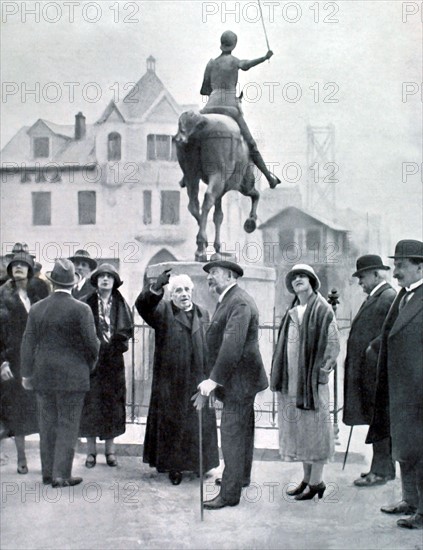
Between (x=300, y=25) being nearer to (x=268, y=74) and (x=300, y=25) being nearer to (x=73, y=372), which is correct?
(x=268, y=74)

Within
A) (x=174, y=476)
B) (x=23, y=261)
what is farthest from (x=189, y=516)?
(x=23, y=261)

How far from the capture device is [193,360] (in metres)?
4.61

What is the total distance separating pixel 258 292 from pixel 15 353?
1.94 metres

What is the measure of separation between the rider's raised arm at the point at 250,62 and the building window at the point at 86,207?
1.60m

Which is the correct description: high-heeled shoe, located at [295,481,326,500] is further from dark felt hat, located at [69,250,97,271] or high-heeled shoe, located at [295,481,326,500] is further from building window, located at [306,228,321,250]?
dark felt hat, located at [69,250,97,271]

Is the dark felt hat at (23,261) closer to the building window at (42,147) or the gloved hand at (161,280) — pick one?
the building window at (42,147)

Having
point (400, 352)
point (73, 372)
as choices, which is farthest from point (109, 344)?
point (400, 352)

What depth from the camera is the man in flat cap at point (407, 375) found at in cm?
379

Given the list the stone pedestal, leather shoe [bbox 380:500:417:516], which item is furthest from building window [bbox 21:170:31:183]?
leather shoe [bbox 380:500:417:516]

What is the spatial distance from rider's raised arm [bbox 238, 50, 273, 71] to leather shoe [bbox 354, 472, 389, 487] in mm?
2975

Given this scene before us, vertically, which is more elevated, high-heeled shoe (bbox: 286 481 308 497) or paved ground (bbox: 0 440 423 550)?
high-heeled shoe (bbox: 286 481 308 497)

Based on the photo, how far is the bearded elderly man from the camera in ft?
15.0

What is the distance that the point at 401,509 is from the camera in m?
3.98

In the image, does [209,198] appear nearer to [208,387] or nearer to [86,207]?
[86,207]
